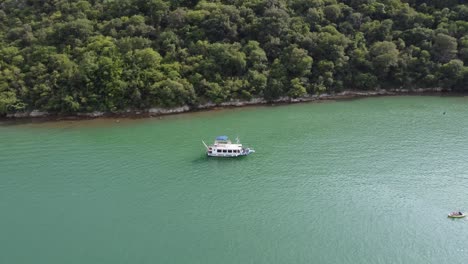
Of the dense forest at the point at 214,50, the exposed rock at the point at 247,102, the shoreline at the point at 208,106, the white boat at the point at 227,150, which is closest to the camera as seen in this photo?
the white boat at the point at 227,150

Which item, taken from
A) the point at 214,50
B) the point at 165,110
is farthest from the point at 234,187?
the point at 214,50

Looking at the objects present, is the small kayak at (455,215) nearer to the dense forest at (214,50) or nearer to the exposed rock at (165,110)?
the dense forest at (214,50)

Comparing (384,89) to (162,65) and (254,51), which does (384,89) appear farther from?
(162,65)

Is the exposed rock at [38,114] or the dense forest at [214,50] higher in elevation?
the dense forest at [214,50]

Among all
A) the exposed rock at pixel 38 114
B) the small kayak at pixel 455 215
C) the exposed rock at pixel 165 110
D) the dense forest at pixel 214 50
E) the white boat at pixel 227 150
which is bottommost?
the small kayak at pixel 455 215

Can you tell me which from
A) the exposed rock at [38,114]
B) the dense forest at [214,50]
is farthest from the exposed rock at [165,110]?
the exposed rock at [38,114]

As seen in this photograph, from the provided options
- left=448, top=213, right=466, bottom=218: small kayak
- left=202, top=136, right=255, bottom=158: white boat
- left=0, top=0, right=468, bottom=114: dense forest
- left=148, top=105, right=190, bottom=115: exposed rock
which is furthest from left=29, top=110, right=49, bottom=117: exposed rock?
left=448, top=213, right=466, bottom=218: small kayak

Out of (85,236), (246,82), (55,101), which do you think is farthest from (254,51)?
(85,236)

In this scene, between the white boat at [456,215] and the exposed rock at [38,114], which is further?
the exposed rock at [38,114]
